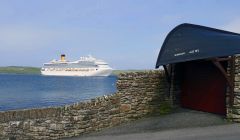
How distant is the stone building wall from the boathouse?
1045mm

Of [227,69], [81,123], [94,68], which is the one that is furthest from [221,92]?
[94,68]

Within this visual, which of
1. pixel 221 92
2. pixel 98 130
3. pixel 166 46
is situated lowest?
pixel 98 130

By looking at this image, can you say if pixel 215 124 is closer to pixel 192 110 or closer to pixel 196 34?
pixel 192 110

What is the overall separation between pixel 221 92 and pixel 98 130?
5552 mm

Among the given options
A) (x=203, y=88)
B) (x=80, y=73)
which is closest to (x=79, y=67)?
(x=80, y=73)

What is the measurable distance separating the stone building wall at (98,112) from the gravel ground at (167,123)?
415 mm

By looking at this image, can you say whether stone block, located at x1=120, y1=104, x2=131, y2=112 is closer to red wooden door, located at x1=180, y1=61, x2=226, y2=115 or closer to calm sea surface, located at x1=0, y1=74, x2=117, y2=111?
red wooden door, located at x1=180, y1=61, x2=226, y2=115

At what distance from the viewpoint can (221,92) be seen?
56.5 ft

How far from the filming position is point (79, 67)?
15250 centimetres

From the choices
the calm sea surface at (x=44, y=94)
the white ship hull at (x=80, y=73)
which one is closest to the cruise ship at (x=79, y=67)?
the white ship hull at (x=80, y=73)

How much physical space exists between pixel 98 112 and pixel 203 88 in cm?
535

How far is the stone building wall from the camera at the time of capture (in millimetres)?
15547

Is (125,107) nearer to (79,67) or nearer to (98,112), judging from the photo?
(98,112)

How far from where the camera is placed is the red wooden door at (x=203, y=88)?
17281 millimetres
